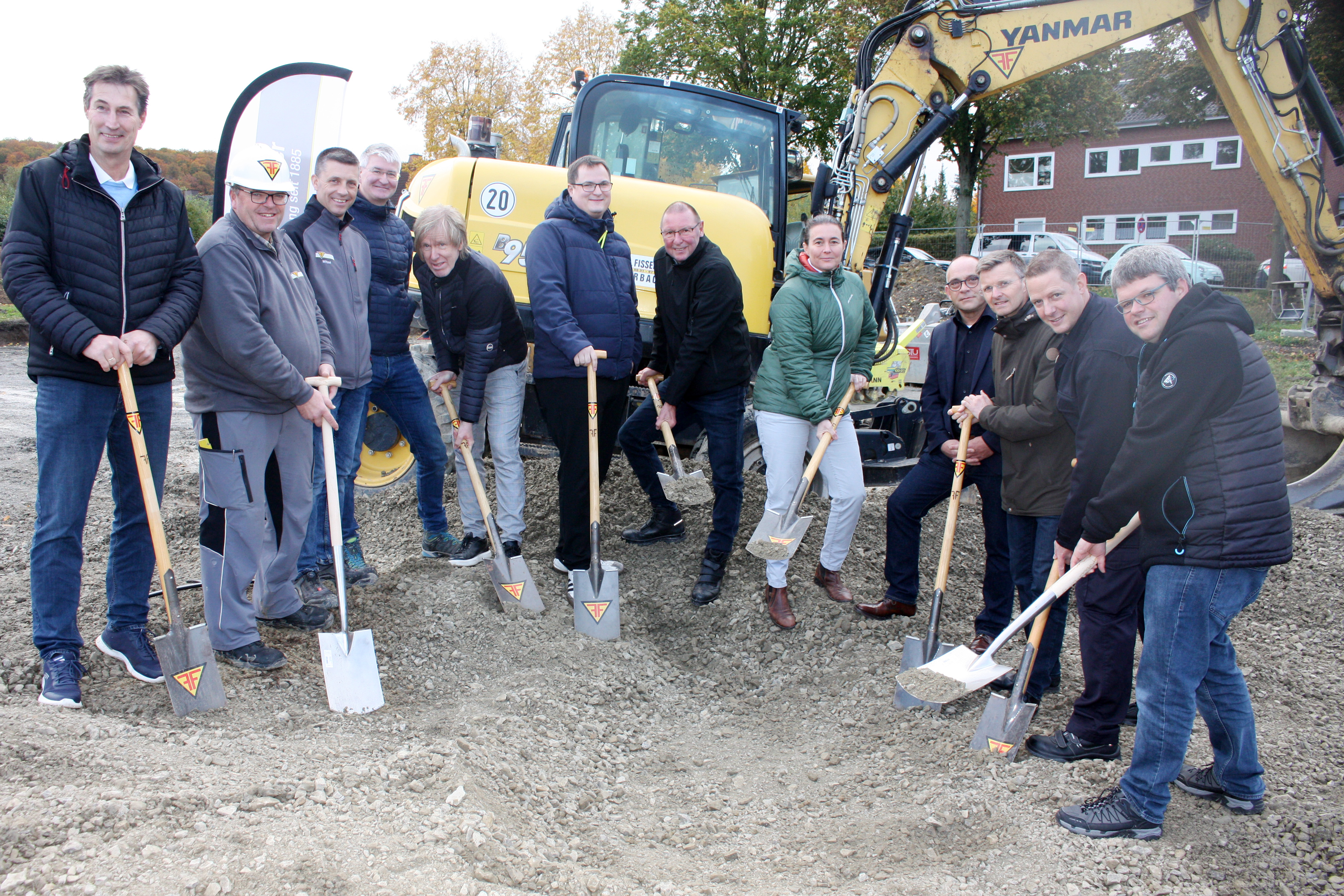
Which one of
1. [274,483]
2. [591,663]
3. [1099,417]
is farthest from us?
[591,663]

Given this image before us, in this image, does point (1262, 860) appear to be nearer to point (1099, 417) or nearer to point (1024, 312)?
point (1099, 417)

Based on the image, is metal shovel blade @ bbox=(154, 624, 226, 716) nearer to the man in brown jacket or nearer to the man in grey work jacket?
the man in grey work jacket

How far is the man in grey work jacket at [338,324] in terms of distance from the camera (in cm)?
390

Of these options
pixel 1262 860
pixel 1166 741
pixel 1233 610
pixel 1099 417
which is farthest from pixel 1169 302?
pixel 1262 860

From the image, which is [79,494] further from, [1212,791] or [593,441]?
[1212,791]

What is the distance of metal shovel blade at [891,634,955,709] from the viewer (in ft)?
11.7

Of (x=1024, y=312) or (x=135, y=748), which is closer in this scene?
(x=135, y=748)

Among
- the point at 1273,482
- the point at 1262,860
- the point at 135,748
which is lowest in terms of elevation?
the point at 1262,860

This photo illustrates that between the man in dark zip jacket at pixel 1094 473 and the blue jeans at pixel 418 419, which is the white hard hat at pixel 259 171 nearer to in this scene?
the blue jeans at pixel 418 419

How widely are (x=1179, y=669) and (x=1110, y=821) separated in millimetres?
505

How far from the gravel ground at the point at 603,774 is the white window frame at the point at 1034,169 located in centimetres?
3035

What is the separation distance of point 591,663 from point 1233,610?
2.46 m

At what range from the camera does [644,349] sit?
5.49 meters

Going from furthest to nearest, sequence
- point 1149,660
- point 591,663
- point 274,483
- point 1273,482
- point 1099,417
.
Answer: point 591,663 → point 274,483 → point 1099,417 → point 1149,660 → point 1273,482
